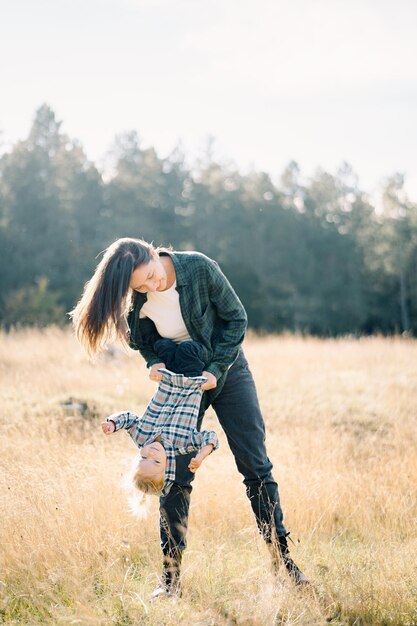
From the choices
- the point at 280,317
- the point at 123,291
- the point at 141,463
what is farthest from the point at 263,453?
the point at 280,317

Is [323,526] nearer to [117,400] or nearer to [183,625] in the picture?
[183,625]

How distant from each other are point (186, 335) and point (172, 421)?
462 mm

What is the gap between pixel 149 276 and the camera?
2986 millimetres

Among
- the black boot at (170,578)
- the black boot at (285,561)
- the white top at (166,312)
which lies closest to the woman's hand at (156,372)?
the white top at (166,312)

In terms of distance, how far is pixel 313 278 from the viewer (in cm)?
3347

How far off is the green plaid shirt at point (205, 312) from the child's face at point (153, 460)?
0.42 m

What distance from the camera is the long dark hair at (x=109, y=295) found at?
2.91 metres

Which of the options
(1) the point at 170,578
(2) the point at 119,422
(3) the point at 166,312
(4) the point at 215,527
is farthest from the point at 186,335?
(4) the point at 215,527

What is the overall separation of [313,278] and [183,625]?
3138 centimetres

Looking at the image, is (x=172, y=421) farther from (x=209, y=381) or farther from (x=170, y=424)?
(x=209, y=381)

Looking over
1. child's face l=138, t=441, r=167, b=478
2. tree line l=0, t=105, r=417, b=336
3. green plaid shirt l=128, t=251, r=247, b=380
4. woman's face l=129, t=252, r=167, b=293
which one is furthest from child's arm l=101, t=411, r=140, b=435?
tree line l=0, t=105, r=417, b=336

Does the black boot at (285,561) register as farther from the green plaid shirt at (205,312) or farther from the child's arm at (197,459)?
the green plaid shirt at (205,312)

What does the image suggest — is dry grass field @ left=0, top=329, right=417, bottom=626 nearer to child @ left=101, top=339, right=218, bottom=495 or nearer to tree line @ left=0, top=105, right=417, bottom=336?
child @ left=101, top=339, right=218, bottom=495

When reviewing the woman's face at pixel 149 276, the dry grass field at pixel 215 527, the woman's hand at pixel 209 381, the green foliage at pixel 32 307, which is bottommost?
the green foliage at pixel 32 307
